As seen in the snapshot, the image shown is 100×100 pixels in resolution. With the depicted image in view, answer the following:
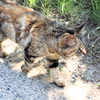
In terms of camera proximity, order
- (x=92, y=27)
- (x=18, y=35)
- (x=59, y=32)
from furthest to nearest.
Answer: (x=92, y=27)
(x=18, y=35)
(x=59, y=32)

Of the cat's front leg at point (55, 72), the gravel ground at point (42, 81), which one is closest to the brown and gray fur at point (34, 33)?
the cat's front leg at point (55, 72)

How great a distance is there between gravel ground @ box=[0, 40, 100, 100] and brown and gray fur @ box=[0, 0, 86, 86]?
30cm

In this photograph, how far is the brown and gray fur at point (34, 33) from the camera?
288 centimetres

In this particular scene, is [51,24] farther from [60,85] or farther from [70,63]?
[70,63]

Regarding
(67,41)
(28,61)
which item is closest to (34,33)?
(28,61)

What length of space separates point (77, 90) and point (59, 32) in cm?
122

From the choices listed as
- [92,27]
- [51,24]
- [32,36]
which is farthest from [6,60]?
[92,27]

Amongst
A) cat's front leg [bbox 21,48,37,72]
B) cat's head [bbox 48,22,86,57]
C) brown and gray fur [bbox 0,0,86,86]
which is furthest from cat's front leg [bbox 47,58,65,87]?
cat's head [bbox 48,22,86,57]

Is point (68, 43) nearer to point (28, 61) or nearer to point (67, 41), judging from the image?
point (67, 41)

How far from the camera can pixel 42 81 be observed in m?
3.62

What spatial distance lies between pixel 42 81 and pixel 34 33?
921 millimetres

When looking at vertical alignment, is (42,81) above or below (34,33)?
below

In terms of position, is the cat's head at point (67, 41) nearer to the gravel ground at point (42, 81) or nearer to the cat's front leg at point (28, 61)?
the cat's front leg at point (28, 61)

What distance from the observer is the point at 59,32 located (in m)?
2.93
